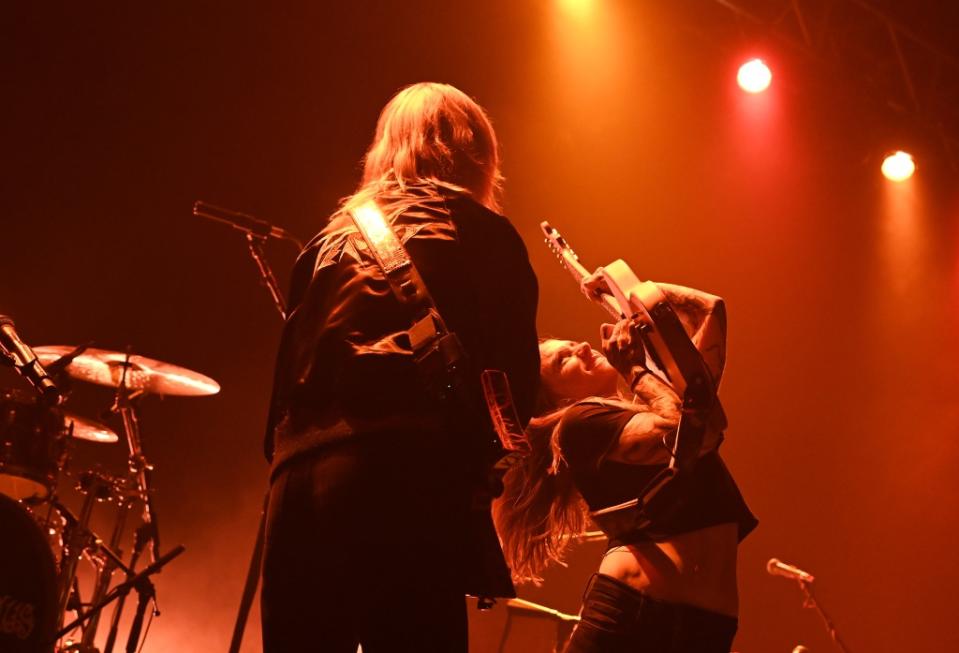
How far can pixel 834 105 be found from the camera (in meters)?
7.19

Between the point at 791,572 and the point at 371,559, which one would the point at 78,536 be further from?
the point at 791,572

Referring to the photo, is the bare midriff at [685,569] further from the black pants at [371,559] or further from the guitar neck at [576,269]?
the black pants at [371,559]

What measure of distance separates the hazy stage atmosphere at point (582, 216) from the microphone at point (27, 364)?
3.38 m

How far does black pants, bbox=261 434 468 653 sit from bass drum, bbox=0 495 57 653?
106 centimetres

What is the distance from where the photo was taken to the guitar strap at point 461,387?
1.39 meters

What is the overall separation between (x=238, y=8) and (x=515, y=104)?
209 centimetres

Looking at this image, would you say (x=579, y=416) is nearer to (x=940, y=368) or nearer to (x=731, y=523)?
(x=731, y=523)

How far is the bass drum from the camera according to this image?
209cm

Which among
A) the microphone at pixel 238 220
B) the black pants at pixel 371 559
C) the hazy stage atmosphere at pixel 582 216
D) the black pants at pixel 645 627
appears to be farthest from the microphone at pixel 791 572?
the black pants at pixel 371 559

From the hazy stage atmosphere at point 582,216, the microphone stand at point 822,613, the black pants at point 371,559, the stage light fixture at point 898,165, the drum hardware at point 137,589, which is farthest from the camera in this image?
the stage light fixture at point 898,165

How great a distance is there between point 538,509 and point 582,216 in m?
4.20

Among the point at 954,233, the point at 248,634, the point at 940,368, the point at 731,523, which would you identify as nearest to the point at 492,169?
the point at 731,523

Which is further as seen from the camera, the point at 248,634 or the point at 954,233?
the point at 954,233

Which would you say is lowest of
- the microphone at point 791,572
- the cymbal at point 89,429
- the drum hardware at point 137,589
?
the drum hardware at point 137,589
